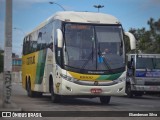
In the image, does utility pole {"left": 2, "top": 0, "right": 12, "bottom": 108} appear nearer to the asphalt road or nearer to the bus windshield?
the asphalt road

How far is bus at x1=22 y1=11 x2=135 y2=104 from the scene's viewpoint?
1912 cm

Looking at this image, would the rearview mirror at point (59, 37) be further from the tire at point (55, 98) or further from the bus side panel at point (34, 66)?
the bus side panel at point (34, 66)

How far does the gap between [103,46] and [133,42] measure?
137 cm

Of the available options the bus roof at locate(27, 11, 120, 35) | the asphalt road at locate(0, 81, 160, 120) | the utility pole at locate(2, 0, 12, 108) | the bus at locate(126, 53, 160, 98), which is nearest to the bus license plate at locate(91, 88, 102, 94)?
the asphalt road at locate(0, 81, 160, 120)

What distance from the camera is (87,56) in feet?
63.6

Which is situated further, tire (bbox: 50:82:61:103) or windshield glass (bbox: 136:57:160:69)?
windshield glass (bbox: 136:57:160:69)

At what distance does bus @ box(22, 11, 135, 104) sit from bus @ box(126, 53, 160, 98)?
26.4 feet

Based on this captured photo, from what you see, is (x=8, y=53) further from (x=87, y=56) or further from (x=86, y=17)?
(x=86, y=17)

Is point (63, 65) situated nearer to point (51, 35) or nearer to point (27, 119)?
point (51, 35)

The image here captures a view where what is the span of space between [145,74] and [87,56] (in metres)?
9.90

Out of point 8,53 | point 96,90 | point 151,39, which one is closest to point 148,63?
point 96,90

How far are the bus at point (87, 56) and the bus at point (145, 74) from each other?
8062mm

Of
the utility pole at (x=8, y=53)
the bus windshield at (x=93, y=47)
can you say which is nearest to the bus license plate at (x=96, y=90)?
the bus windshield at (x=93, y=47)

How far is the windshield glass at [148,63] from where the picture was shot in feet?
93.1
